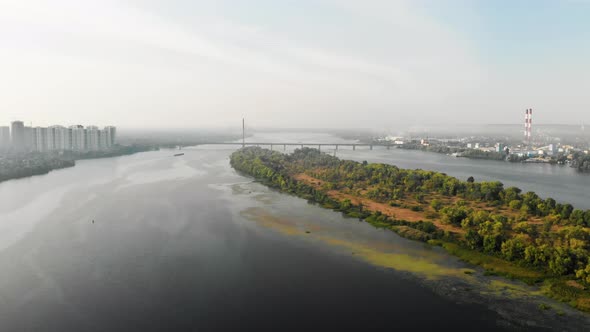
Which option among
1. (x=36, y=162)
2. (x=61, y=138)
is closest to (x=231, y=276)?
(x=36, y=162)

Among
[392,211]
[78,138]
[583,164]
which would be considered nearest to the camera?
[392,211]

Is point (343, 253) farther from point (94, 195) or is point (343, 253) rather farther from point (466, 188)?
point (94, 195)

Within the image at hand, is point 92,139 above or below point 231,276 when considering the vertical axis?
above

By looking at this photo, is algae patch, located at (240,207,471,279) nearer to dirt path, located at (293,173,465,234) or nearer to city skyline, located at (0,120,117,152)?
dirt path, located at (293,173,465,234)

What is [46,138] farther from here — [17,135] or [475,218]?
[475,218]

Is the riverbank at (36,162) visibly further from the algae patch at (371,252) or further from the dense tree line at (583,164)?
the dense tree line at (583,164)

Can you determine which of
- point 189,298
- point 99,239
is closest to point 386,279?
point 189,298
